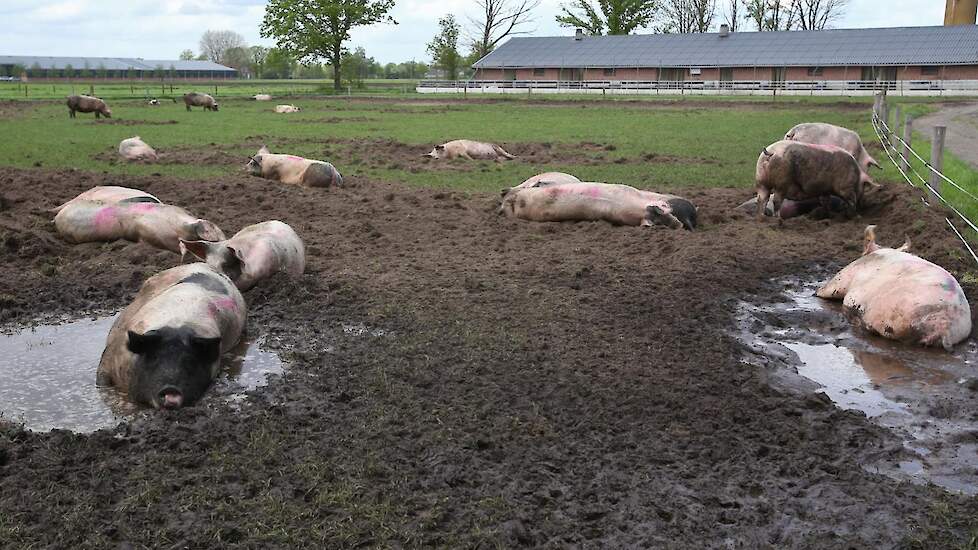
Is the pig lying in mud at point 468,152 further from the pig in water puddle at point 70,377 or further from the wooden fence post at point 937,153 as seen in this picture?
the pig in water puddle at point 70,377

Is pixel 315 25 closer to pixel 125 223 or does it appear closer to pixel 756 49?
pixel 756 49

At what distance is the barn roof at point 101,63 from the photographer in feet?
329

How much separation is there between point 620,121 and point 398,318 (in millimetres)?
22461

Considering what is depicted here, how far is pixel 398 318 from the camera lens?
678cm

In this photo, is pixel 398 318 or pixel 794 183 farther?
pixel 794 183

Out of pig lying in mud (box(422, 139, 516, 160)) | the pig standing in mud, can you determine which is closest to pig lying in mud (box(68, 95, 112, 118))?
the pig standing in mud

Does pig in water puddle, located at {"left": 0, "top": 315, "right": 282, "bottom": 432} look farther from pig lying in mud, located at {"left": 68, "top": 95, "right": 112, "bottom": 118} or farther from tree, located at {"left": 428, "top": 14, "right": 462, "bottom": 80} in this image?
tree, located at {"left": 428, "top": 14, "right": 462, "bottom": 80}

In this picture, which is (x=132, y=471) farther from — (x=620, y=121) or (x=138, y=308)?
(x=620, y=121)

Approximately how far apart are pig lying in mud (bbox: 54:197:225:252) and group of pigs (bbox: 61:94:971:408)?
0.01m

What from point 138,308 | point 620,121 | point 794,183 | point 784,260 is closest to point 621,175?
point 794,183

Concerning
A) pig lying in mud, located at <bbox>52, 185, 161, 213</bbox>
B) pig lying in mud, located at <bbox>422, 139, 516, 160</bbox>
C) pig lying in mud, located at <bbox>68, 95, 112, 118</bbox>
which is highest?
pig lying in mud, located at <bbox>68, 95, 112, 118</bbox>

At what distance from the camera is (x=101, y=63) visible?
4003 inches

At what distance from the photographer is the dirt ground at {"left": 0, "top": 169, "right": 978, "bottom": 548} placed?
3775mm

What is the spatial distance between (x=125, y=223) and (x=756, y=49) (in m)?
58.5
